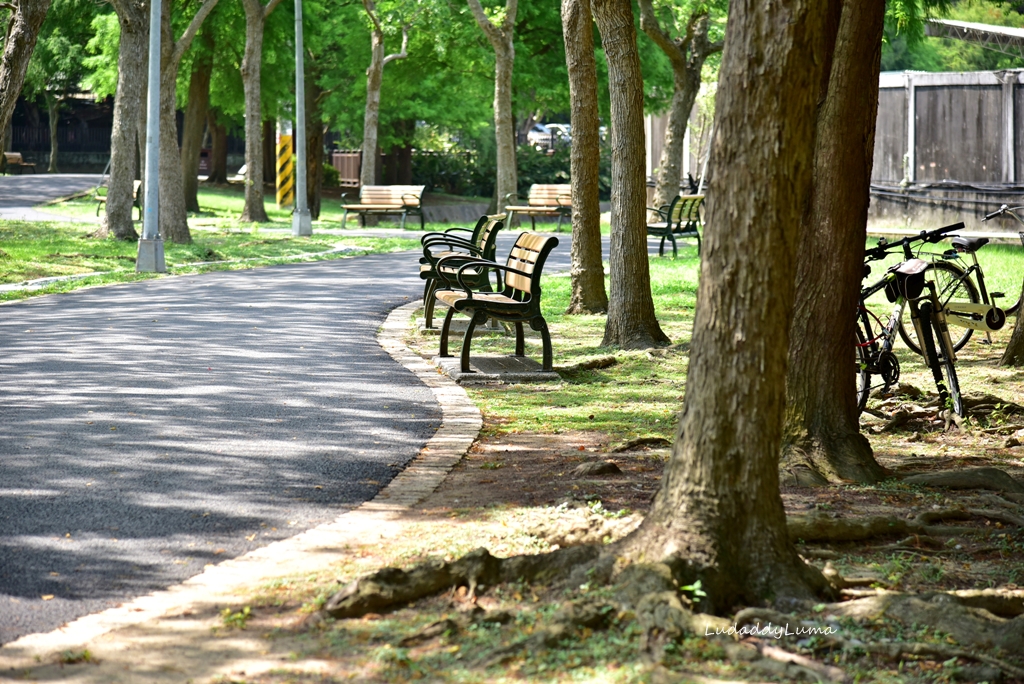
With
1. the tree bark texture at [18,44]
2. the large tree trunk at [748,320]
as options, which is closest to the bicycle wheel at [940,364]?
the large tree trunk at [748,320]

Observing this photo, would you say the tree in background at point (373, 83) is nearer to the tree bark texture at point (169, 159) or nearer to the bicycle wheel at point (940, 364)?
the tree bark texture at point (169, 159)

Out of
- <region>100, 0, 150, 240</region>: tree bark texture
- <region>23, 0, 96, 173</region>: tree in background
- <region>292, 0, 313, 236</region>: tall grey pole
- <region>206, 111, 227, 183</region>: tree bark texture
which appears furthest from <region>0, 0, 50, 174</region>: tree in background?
<region>206, 111, 227, 183</region>: tree bark texture

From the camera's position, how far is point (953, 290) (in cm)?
967

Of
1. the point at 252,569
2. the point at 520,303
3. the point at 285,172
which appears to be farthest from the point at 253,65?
the point at 252,569

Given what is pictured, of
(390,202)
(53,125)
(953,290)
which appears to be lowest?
(953,290)

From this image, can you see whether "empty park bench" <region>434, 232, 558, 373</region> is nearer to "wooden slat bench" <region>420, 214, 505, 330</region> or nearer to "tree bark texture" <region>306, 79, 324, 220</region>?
"wooden slat bench" <region>420, 214, 505, 330</region>

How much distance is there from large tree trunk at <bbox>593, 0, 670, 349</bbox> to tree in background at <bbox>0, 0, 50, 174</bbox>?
10135 mm

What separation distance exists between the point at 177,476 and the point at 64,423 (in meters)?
1.57

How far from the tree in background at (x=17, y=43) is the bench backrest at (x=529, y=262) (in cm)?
1035

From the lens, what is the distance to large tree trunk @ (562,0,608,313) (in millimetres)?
11555

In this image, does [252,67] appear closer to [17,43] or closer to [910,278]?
[17,43]

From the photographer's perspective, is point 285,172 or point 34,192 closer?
point 34,192

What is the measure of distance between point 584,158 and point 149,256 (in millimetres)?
8014

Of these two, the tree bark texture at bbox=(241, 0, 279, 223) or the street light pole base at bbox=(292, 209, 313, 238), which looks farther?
the tree bark texture at bbox=(241, 0, 279, 223)
